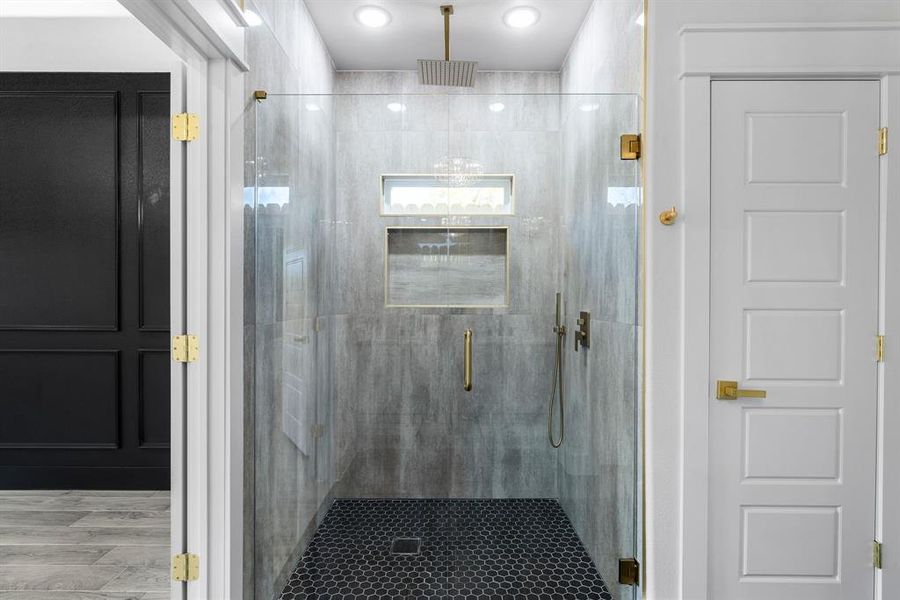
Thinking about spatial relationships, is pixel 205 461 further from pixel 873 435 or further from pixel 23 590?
pixel 873 435

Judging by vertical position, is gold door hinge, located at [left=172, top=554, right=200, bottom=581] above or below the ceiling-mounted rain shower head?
below

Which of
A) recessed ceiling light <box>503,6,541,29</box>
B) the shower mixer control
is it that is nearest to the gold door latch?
the shower mixer control

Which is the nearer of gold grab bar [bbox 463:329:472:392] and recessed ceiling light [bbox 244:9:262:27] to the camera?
recessed ceiling light [bbox 244:9:262:27]

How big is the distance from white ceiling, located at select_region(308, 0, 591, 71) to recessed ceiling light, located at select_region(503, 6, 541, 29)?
0.10 ft

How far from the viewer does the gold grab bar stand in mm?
2301

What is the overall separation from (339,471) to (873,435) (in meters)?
2.09

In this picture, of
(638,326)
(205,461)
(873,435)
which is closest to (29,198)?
(205,461)

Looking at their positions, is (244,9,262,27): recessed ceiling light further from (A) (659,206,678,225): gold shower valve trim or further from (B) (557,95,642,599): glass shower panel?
(A) (659,206,678,225): gold shower valve trim

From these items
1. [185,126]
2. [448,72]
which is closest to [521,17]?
[448,72]

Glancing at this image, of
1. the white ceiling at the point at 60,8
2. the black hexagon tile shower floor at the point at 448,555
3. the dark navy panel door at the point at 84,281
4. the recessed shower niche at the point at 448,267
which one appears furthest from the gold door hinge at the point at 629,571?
the white ceiling at the point at 60,8

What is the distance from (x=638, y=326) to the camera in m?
2.10

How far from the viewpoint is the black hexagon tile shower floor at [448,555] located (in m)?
2.20

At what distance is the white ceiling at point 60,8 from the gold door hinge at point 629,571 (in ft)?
13.6

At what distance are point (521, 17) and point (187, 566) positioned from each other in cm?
286
